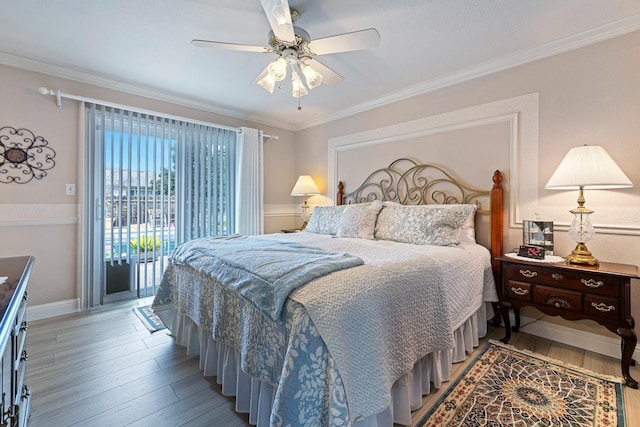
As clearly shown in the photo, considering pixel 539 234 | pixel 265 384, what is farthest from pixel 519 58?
pixel 265 384

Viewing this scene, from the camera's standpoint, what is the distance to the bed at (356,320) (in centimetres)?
107

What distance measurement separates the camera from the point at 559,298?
195cm

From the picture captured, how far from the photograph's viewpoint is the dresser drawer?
5.83 feet

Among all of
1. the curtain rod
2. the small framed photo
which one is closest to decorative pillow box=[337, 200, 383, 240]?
the small framed photo

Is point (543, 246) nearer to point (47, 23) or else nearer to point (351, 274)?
point (351, 274)

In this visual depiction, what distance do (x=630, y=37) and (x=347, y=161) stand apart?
2.69m

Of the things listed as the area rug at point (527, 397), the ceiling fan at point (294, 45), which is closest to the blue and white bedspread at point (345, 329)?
the area rug at point (527, 397)

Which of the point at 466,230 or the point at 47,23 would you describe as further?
the point at 466,230

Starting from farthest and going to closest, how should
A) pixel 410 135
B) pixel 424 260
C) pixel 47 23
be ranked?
pixel 410 135 → pixel 47 23 → pixel 424 260

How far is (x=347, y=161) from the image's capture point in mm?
3912

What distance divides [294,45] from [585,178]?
2110 millimetres

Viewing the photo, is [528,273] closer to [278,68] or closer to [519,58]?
[519,58]

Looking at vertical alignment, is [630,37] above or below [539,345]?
above

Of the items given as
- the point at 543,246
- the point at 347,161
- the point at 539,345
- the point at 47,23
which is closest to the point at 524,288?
the point at 543,246
